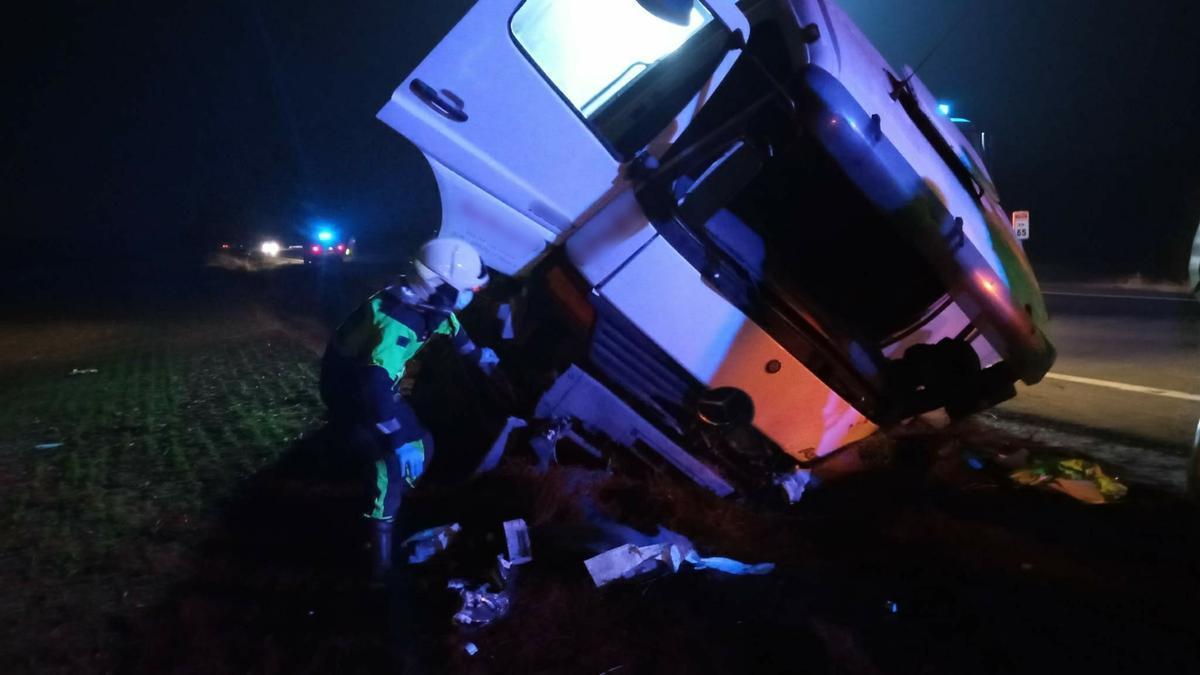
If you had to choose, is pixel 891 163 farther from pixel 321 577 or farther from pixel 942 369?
pixel 321 577

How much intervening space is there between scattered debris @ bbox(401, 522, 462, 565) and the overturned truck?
76 centimetres

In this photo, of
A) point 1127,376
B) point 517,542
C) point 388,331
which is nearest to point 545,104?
point 388,331

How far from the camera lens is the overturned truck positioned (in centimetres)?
322

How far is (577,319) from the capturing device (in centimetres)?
360

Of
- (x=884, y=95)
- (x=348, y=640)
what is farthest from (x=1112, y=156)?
(x=348, y=640)

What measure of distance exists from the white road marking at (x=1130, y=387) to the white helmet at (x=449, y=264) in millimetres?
6228

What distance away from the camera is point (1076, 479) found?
14.6 ft

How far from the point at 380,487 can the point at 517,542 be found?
0.64 metres

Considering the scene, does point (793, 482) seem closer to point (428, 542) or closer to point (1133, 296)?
A: point (428, 542)

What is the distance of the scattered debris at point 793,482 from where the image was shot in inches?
163

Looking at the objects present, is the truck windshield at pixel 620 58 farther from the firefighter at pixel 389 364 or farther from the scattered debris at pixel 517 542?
the scattered debris at pixel 517 542

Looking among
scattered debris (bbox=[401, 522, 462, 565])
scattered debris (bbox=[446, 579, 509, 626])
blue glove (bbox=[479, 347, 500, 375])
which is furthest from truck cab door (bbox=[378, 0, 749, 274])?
scattered debris (bbox=[446, 579, 509, 626])

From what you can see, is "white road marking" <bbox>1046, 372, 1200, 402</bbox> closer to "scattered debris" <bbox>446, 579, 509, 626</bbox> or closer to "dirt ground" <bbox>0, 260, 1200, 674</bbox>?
"dirt ground" <bbox>0, 260, 1200, 674</bbox>

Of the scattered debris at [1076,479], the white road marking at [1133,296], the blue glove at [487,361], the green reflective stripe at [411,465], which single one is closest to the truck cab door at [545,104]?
the blue glove at [487,361]
